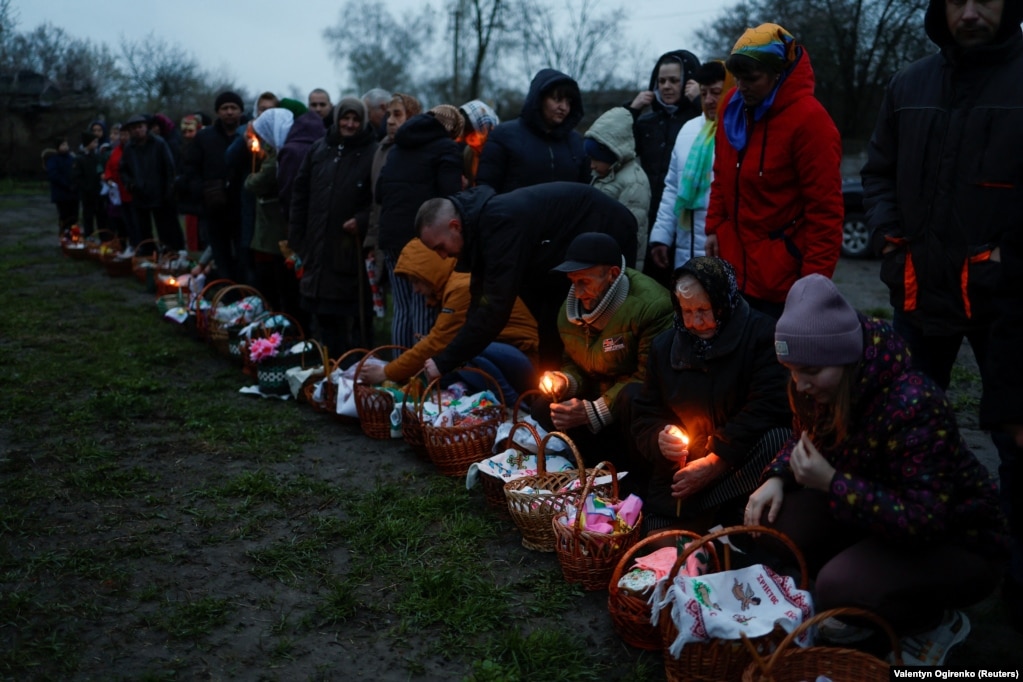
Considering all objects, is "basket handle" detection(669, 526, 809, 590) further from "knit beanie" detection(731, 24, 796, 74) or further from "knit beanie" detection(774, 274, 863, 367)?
"knit beanie" detection(731, 24, 796, 74)

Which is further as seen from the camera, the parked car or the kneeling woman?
the parked car

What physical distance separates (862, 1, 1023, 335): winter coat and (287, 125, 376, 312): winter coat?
3.87 metres

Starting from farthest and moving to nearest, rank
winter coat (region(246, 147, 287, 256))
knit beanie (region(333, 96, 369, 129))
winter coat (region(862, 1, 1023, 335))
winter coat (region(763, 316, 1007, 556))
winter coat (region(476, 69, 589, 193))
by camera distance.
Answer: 1. winter coat (region(246, 147, 287, 256))
2. knit beanie (region(333, 96, 369, 129))
3. winter coat (region(476, 69, 589, 193))
4. winter coat (region(862, 1, 1023, 335))
5. winter coat (region(763, 316, 1007, 556))

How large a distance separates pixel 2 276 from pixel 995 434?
11524mm

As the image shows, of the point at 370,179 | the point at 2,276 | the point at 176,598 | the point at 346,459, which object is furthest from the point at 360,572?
the point at 2,276

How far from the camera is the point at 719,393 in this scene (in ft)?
10.9

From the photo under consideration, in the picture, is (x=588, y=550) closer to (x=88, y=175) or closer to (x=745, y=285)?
(x=745, y=285)

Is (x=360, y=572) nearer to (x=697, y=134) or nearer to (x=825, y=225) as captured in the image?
(x=825, y=225)

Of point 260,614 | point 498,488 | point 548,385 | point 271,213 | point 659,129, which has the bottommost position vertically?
point 260,614

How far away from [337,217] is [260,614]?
353cm

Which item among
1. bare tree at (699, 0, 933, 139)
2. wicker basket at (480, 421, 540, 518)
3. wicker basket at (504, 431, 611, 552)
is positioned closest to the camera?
wicker basket at (504, 431, 611, 552)

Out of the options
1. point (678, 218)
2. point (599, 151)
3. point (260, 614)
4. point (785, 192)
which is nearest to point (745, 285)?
point (785, 192)

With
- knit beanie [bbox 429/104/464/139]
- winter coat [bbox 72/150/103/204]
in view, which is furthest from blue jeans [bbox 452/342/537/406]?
winter coat [bbox 72/150/103/204]

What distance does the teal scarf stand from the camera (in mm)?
4633
